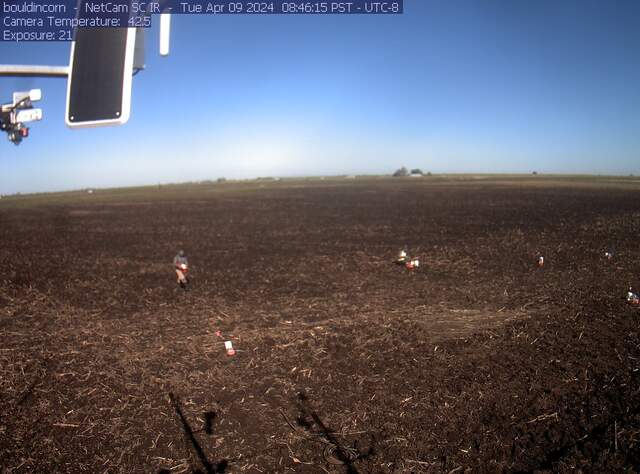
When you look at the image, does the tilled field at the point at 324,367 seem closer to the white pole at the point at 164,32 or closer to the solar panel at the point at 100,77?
the solar panel at the point at 100,77

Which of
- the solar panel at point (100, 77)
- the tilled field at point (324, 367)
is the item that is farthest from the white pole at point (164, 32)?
the tilled field at point (324, 367)

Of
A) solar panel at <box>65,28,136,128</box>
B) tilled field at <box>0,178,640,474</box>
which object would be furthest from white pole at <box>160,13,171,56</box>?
tilled field at <box>0,178,640,474</box>

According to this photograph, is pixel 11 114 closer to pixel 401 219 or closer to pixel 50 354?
pixel 50 354

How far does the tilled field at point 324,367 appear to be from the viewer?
473 cm

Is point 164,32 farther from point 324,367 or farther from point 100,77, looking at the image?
point 324,367

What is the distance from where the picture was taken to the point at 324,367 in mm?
6840

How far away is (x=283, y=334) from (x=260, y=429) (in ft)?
10.0

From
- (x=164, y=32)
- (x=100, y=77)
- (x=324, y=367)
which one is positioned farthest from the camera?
(x=324, y=367)

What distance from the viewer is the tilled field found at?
4.73 metres

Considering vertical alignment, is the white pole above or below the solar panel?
above

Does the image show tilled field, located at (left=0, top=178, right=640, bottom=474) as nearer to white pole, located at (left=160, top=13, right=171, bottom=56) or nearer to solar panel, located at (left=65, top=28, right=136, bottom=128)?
solar panel, located at (left=65, top=28, right=136, bottom=128)

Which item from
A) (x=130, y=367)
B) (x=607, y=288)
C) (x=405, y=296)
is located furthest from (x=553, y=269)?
(x=130, y=367)

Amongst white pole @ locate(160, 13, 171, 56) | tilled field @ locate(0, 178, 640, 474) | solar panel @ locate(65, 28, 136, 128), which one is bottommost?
tilled field @ locate(0, 178, 640, 474)

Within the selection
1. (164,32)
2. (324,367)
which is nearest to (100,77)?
(164,32)
